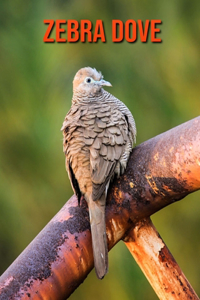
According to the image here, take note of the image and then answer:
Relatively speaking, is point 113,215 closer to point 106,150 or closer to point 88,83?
point 106,150

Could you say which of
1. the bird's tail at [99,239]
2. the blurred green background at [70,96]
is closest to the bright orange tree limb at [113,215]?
the bird's tail at [99,239]

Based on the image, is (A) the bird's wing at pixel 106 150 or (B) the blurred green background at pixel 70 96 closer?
(A) the bird's wing at pixel 106 150

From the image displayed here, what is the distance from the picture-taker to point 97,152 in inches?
58.0

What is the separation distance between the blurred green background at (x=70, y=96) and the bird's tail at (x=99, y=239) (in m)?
2.03

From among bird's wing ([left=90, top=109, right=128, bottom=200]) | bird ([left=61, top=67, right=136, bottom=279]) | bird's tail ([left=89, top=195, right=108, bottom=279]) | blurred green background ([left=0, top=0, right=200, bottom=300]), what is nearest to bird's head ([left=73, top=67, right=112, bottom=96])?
bird ([left=61, top=67, right=136, bottom=279])

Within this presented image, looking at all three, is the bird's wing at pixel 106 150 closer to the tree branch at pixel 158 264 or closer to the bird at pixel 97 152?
the bird at pixel 97 152

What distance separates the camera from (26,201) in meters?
3.49

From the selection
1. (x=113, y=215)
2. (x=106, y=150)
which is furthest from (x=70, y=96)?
(x=113, y=215)

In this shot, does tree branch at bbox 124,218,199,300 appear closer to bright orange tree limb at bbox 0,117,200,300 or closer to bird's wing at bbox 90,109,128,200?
bright orange tree limb at bbox 0,117,200,300

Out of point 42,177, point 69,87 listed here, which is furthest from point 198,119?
point 42,177

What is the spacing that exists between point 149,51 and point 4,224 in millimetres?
2060

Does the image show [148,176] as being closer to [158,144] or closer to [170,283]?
[158,144]

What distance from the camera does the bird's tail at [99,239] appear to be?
125 cm

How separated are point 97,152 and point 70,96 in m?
1.90
